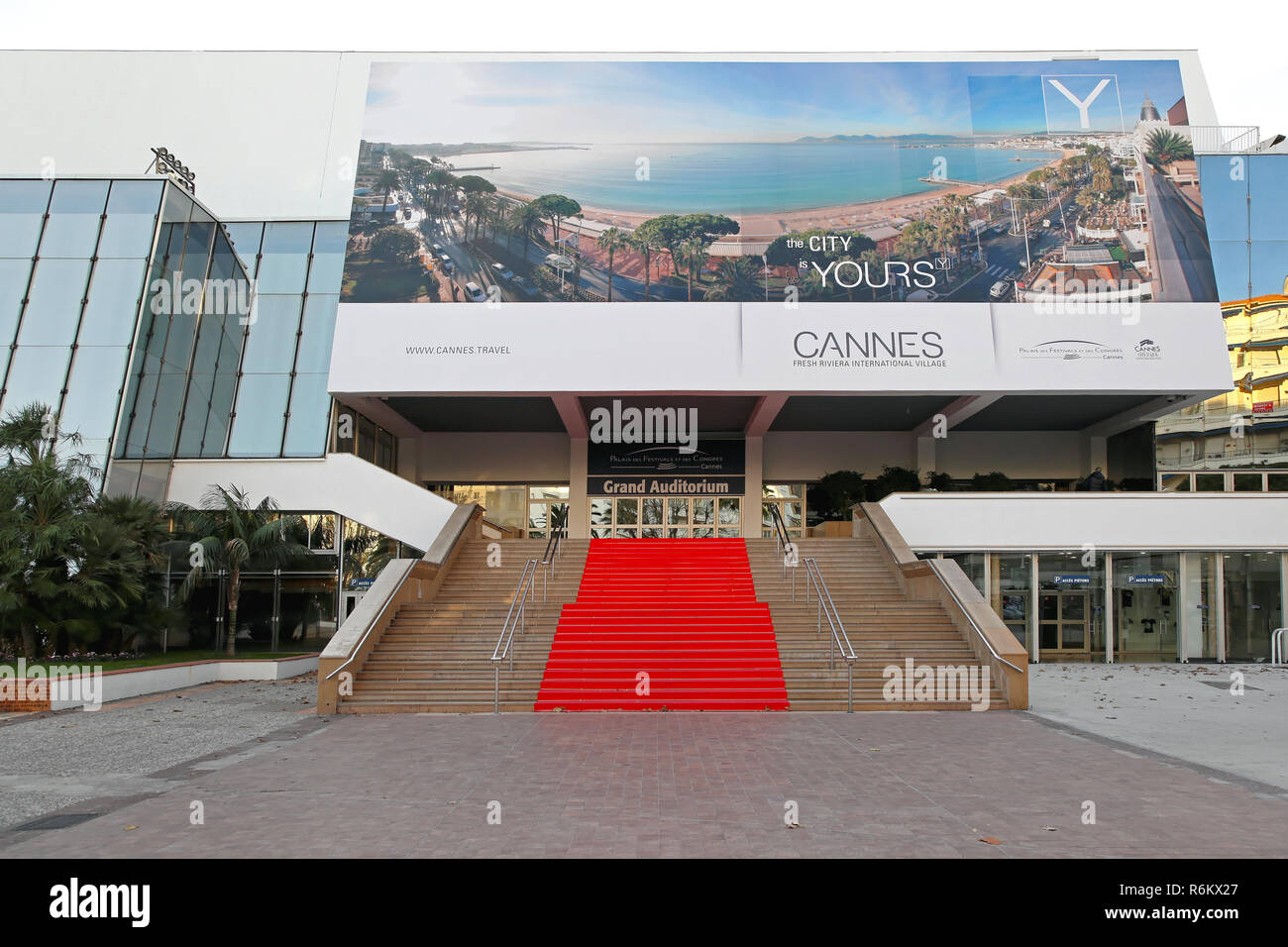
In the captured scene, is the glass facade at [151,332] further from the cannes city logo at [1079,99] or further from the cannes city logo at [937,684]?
the cannes city logo at [1079,99]

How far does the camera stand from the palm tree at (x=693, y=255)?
2338 cm

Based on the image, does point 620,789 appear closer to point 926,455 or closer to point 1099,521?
point 1099,521

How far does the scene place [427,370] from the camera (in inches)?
855

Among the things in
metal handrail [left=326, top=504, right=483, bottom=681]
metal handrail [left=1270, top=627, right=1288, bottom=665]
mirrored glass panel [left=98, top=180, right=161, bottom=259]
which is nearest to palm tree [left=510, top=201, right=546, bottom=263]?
metal handrail [left=326, top=504, right=483, bottom=681]

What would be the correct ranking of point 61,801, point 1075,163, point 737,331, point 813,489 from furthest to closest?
point 813,489
point 1075,163
point 737,331
point 61,801

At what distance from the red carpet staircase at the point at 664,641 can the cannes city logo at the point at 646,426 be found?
6.82m

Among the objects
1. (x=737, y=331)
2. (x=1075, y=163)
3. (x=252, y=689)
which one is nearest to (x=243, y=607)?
(x=252, y=689)

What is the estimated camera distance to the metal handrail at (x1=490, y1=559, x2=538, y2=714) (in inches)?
489

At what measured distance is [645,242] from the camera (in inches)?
949

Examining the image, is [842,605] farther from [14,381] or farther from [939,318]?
[14,381]

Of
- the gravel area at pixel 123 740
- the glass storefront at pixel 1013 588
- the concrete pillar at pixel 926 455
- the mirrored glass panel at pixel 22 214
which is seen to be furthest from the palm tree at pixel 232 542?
the concrete pillar at pixel 926 455

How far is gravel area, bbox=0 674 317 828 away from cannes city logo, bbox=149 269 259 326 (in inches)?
429

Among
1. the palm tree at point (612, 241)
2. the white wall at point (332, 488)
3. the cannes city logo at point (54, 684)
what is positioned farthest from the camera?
the palm tree at point (612, 241)

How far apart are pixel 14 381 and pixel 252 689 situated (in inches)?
422
